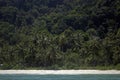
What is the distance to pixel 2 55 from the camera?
5469 cm

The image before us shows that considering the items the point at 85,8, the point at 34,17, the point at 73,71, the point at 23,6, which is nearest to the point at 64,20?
the point at 85,8

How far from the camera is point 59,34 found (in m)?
68.6

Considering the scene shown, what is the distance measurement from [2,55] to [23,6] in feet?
108

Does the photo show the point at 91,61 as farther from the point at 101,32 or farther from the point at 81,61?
the point at 101,32

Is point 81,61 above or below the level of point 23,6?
below

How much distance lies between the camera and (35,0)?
279 feet

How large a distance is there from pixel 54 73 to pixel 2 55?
1263cm

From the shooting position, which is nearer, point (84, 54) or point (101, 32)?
point (84, 54)

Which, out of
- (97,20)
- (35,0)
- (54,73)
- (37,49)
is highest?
(35,0)

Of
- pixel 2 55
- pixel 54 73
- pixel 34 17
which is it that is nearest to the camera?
pixel 54 73

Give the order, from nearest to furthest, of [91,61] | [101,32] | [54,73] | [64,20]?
[54,73]
[91,61]
[101,32]
[64,20]

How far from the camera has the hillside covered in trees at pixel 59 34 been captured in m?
50.7

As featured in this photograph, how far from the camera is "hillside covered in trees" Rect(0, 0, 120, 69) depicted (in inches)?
1997

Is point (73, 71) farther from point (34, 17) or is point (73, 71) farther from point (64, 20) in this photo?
point (34, 17)
